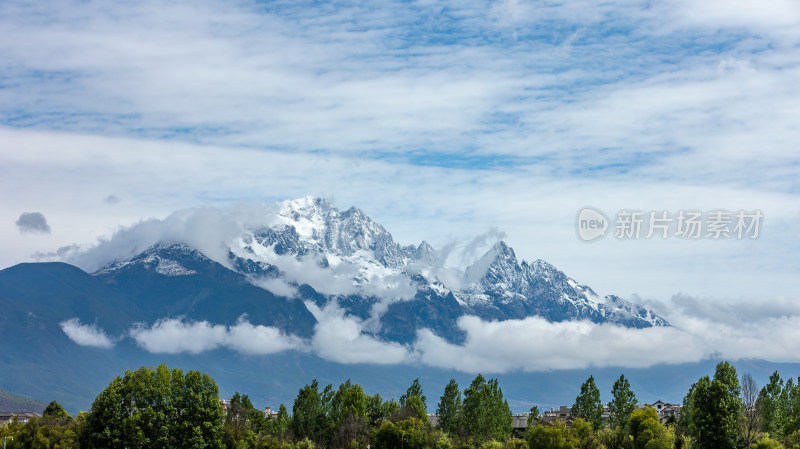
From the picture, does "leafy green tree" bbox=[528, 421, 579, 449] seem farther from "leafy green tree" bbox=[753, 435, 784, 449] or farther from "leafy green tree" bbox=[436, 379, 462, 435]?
"leafy green tree" bbox=[436, 379, 462, 435]

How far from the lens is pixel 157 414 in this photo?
158875mm

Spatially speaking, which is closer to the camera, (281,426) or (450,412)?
(281,426)

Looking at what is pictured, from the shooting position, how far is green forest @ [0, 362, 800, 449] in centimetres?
14625

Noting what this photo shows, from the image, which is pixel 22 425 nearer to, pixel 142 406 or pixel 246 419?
pixel 142 406

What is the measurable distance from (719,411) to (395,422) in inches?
2382

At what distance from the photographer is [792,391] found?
167 meters

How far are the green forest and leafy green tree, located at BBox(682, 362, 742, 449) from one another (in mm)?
160

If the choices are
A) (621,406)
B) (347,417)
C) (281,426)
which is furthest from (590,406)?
(281,426)

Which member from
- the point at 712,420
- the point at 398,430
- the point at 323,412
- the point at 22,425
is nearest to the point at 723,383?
the point at 712,420

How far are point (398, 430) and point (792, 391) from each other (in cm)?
7253

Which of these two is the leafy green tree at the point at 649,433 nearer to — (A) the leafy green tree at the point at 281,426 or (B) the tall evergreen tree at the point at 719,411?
(B) the tall evergreen tree at the point at 719,411

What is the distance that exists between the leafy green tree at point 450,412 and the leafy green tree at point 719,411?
172 ft

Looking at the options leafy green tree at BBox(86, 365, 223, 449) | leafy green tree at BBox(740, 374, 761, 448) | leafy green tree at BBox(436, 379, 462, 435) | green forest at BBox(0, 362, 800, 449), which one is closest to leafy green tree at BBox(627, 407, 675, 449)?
green forest at BBox(0, 362, 800, 449)

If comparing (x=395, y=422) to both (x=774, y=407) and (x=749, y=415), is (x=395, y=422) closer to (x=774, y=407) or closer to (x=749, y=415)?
(x=749, y=415)
